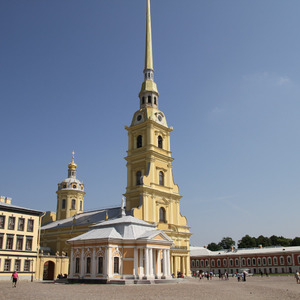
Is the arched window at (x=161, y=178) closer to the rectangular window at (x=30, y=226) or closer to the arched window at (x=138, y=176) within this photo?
→ the arched window at (x=138, y=176)

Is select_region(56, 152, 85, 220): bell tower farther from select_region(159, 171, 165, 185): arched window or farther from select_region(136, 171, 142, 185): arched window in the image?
select_region(159, 171, 165, 185): arched window

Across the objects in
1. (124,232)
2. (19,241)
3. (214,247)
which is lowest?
(19,241)

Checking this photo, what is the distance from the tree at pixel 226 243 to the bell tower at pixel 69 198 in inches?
2653

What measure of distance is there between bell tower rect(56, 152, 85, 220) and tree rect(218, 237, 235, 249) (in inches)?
2653

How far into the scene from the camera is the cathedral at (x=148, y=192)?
5051cm

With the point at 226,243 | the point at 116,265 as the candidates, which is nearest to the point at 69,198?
the point at 116,265

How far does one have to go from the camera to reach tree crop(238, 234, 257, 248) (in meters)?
104

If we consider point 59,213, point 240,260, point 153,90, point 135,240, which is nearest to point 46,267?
point 135,240

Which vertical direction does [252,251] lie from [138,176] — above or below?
below

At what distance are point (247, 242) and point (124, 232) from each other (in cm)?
7634

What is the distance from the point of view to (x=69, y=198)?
66.9 m

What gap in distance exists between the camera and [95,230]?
3950 cm

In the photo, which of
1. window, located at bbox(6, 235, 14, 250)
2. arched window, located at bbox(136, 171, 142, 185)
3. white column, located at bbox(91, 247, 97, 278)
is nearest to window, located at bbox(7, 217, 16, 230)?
window, located at bbox(6, 235, 14, 250)

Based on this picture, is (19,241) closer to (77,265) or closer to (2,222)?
(2,222)
